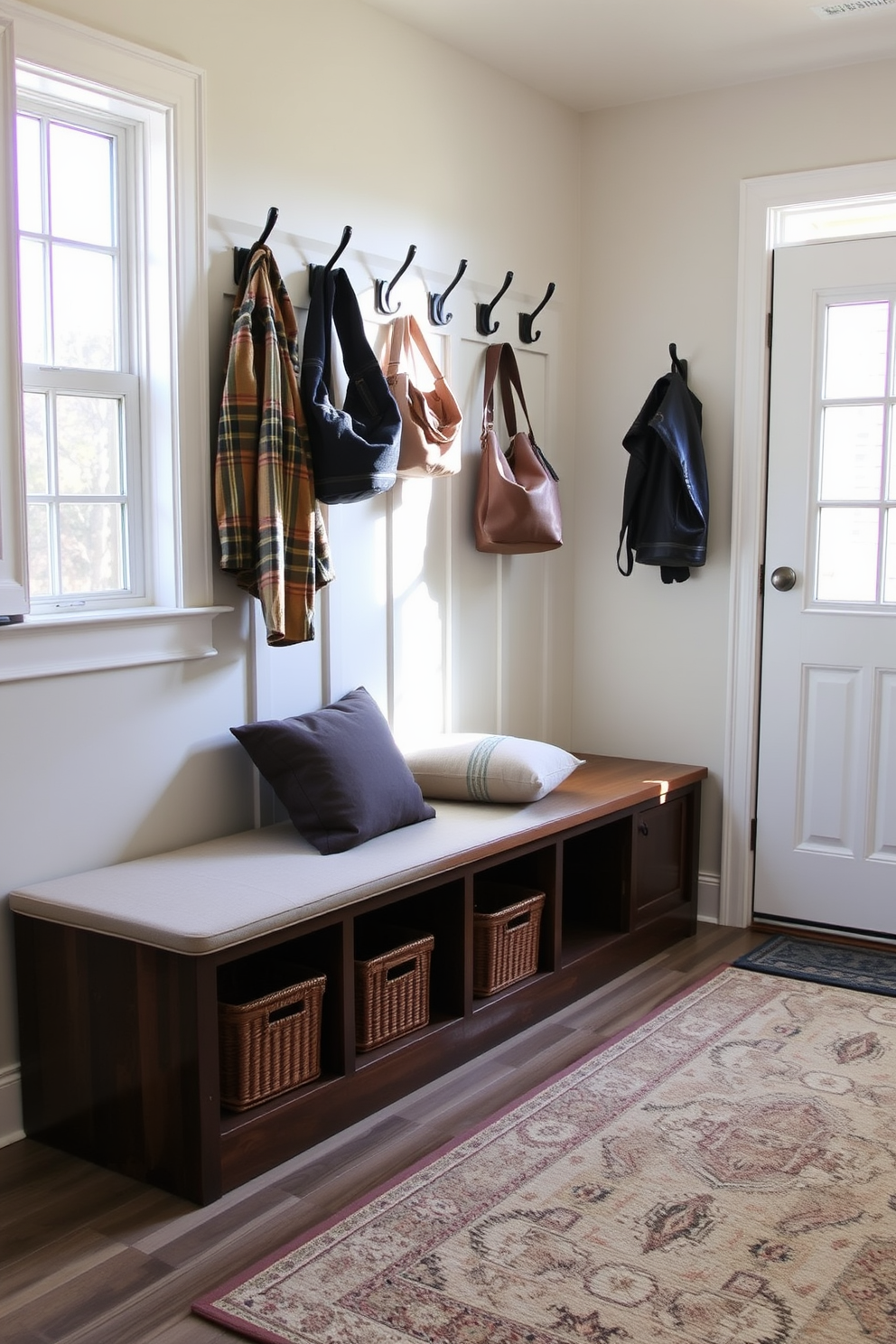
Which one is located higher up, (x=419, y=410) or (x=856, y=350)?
(x=856, y=350)

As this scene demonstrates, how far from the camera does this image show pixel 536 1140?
252 centimetres

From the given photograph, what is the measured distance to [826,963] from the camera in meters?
3.62

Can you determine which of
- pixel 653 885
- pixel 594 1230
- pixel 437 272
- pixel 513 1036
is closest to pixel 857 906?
pixel 653 885

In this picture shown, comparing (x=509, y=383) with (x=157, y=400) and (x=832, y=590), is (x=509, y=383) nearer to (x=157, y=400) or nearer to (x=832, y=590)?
(x=832, y=590)

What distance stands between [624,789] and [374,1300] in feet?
6.04

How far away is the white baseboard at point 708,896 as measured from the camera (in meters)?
4.05

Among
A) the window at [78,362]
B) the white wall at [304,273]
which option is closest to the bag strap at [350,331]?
the white wall at [304,273]

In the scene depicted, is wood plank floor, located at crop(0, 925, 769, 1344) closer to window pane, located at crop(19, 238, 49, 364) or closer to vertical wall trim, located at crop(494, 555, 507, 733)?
vertical wall trim, located at crop(494, 555, 507, 733)

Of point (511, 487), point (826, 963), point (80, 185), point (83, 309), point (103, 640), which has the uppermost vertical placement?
point (80, 185)

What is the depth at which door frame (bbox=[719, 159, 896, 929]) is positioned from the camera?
3734mm

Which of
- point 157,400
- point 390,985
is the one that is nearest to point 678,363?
point 157,400

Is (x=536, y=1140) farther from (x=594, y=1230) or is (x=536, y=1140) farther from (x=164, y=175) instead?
(x=164, y=175)

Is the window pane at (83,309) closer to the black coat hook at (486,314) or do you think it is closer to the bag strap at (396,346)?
the bag strap at (396,346)

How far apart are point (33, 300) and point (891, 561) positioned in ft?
7.98
